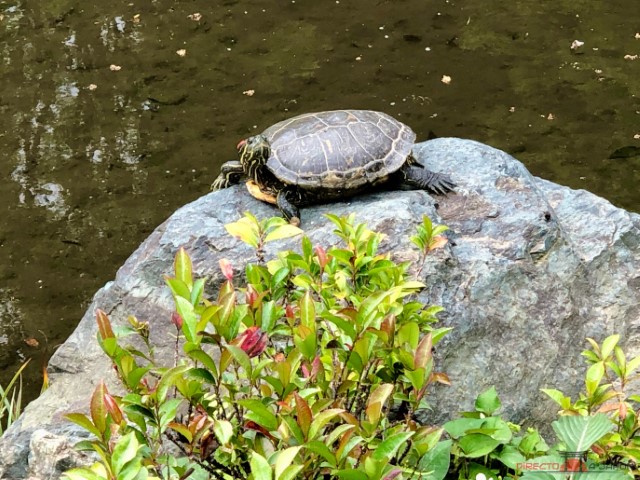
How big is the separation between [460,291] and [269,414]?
145 centimetres

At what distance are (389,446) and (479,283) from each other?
58.3 inches

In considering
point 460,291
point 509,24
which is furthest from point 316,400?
point 509,24

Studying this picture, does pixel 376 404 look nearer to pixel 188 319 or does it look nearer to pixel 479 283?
pixel 188 319

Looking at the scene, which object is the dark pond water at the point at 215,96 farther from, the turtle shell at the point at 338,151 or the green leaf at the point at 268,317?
the green leaf at the point at 268,317

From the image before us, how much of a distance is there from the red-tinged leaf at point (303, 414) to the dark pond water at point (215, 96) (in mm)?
3109

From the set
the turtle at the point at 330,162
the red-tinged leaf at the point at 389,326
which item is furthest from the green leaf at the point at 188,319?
the turtle at the point at 330,162

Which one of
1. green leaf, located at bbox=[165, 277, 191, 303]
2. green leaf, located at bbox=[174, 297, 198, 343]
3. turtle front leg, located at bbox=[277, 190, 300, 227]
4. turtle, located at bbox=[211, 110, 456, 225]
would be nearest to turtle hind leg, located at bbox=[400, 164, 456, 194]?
turtle, located at bbox=[211, 110, 456, 225]

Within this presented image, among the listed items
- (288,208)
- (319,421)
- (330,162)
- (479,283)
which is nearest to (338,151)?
(330,162)

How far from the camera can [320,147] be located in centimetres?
330

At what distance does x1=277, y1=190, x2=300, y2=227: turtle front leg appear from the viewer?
3238mm

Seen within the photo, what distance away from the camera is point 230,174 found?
362cm

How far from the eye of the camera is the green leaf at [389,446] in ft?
4.92

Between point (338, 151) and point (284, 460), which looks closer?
point (284, 460)

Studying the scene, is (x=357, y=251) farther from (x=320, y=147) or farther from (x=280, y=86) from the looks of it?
(x=280, y=86)
